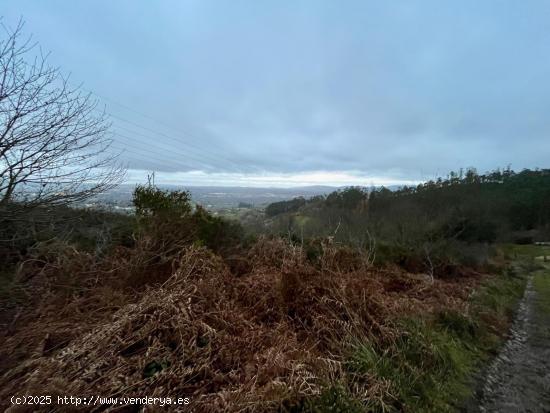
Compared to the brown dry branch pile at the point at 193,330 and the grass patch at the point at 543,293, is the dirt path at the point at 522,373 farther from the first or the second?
the grass patch at the point at 543,293

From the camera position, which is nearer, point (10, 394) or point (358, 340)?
point (10, 394)

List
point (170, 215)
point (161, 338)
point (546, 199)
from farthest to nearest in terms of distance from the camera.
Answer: point (546, 199) → point (170, 215) → point (161, 338)

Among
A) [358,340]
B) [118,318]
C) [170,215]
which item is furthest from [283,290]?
[170,215]

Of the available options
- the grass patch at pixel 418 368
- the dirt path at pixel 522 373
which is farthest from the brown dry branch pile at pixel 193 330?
the dirt path at pixel 522 373

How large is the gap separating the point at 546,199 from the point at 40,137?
44.9 metres

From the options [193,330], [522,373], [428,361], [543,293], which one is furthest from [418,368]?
[543,293]

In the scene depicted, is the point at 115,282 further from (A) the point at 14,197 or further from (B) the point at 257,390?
(B) the point at 257,390

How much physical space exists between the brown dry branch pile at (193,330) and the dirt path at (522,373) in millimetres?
1343

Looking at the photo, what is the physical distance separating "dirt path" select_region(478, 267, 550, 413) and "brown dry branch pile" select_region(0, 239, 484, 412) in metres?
1.34

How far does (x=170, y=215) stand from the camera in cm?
676

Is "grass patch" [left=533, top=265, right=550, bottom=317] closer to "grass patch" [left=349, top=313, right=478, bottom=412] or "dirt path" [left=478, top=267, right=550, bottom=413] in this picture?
"dirt path" [left=478, top=267, right=550, bottom=413]

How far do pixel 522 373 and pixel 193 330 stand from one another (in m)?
4.77

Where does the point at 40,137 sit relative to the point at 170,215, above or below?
above

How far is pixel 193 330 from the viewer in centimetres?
343
